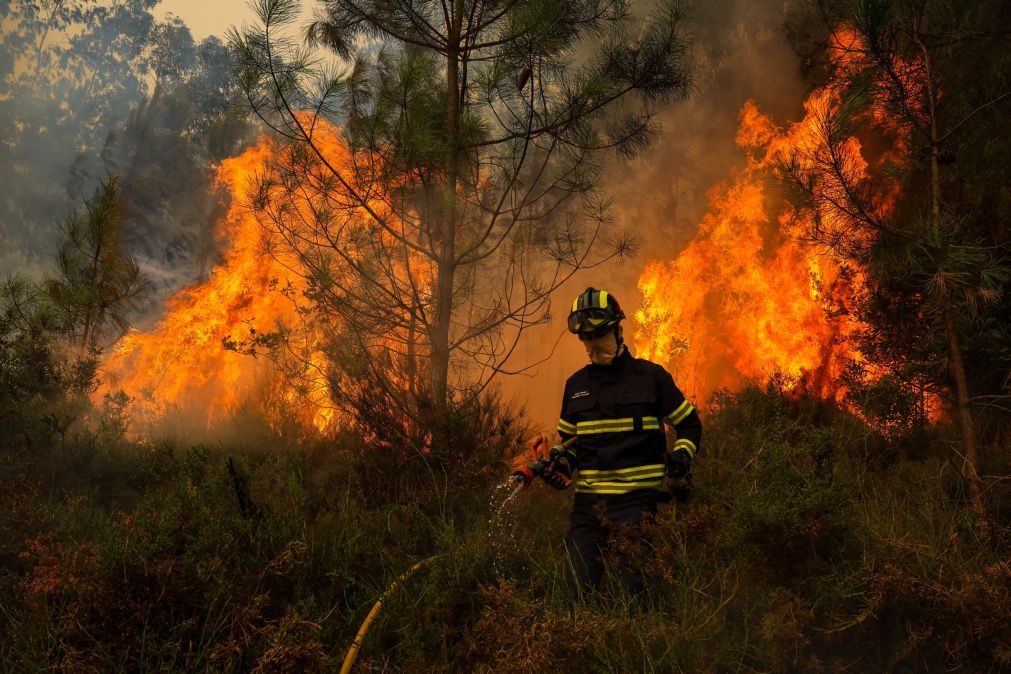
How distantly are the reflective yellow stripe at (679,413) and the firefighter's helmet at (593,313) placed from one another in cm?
64

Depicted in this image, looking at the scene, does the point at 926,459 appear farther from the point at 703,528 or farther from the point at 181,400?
the point at 181,400

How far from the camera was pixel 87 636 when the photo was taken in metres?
2.98

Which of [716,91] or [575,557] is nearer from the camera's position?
[575,557]

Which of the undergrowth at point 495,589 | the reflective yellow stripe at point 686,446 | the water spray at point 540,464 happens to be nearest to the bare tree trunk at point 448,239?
the undergrowth at point 495,589

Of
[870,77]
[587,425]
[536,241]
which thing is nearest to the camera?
[587,425]

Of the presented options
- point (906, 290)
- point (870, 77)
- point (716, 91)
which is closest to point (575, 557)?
point (870, 77)

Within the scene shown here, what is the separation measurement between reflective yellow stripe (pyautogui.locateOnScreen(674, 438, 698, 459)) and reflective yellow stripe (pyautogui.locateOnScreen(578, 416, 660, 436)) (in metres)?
0.20

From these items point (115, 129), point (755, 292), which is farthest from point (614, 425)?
point (115, 129)

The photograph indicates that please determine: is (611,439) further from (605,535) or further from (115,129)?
(115,129)

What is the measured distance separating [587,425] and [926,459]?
4.26 meters

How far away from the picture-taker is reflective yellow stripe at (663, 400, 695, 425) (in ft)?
12.4

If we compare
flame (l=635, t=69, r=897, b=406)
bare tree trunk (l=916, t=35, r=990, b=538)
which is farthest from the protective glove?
flame (l=635, t=69, r=897, b=406)

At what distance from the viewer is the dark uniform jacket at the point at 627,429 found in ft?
12.3

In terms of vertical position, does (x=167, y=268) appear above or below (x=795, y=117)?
above
